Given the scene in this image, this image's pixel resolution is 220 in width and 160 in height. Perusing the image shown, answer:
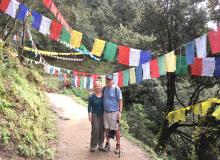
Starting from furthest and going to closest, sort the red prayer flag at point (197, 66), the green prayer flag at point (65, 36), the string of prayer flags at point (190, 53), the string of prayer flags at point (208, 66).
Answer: the green prayer flag at point (65, 36) < the red prayer flag at point (197, 66) < the string of prayer flags at point (208, 66) < the string of prayer flags at point (190, 53)

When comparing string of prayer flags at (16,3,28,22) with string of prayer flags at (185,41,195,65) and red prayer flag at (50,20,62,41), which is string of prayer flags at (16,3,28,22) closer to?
red prayer flag at (50,20,62,41)

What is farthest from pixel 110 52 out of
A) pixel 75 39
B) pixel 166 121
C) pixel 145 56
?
pixel 166 121

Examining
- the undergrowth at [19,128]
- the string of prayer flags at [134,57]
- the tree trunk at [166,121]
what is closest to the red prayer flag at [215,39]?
the string of prayer flags at [134,57]

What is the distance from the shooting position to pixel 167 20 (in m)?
16.4

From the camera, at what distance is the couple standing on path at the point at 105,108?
880 cm

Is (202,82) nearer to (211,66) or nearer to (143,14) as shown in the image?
(143,14)

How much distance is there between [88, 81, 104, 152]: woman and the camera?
8914 millimetres

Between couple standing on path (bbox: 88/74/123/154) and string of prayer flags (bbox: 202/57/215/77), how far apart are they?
9.11 ft

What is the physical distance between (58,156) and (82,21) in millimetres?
32107

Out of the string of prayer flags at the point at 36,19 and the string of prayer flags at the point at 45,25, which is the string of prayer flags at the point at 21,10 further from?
the string of prayer flags at the point at 45,25

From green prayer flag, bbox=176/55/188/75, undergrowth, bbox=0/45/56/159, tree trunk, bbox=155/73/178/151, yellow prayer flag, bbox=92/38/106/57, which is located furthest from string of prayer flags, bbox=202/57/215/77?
tree trunk, bbox=155/73/178/151

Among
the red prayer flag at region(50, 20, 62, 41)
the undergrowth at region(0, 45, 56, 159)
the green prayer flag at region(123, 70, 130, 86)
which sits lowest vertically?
the undergrowth at region(0, 45, 56, 159)

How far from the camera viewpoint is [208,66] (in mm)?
10297

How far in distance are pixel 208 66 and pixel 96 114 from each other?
11.2ft
